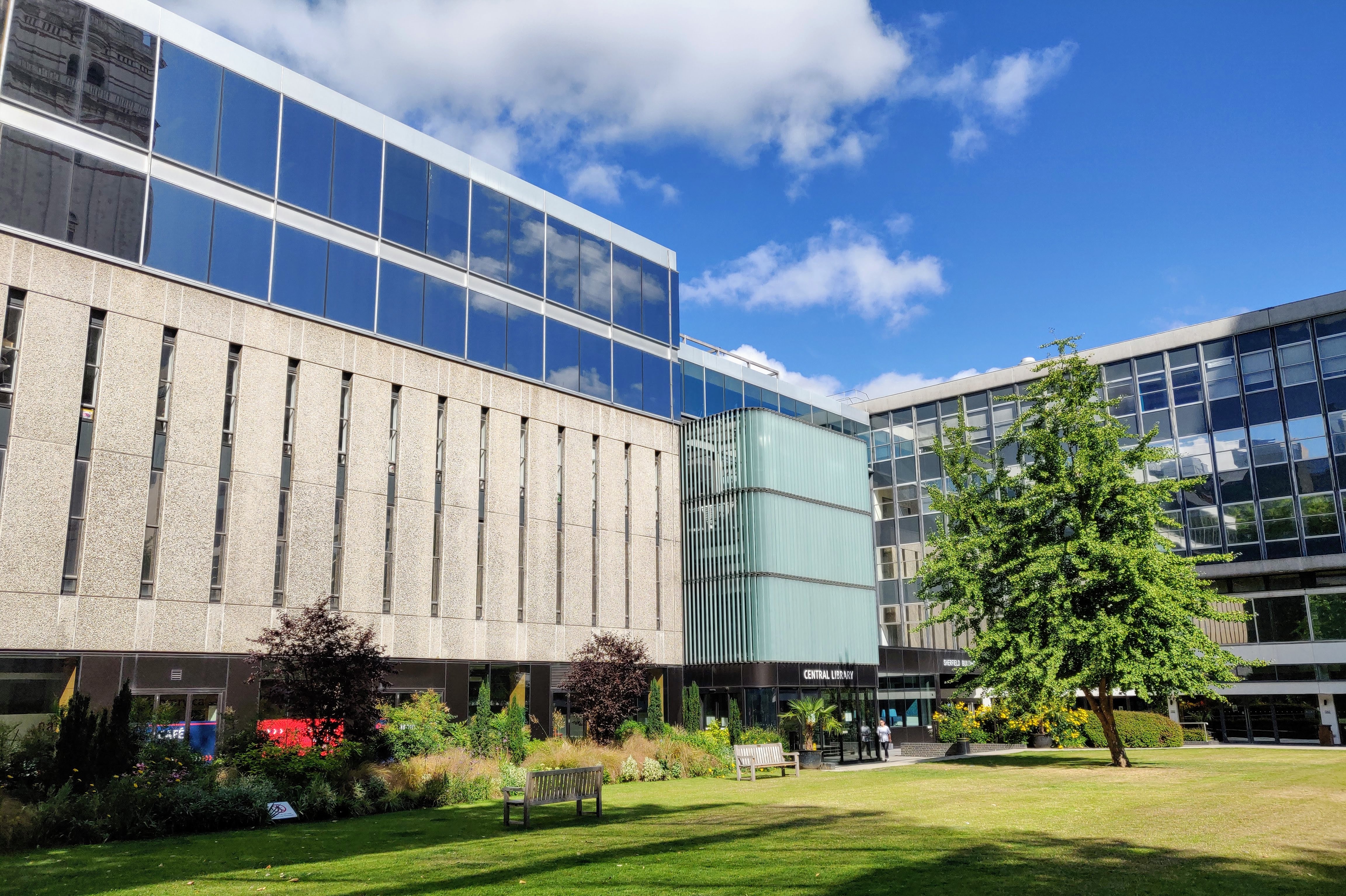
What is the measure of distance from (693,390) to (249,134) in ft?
73.9

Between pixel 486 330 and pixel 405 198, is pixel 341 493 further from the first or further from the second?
pixel 405 198

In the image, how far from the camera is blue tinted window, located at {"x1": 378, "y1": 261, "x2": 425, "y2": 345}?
1278 inches

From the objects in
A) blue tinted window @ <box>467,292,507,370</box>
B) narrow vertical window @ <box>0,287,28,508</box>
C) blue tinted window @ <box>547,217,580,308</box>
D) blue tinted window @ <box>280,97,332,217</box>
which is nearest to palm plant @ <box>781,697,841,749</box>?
blue tinted window @ <box>467,292,507,370</box>

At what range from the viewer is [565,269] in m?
38.8

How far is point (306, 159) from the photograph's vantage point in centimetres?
3127

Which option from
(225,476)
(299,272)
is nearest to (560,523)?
(225,476)

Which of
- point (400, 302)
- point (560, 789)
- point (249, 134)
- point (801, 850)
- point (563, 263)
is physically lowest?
point (801, 850)

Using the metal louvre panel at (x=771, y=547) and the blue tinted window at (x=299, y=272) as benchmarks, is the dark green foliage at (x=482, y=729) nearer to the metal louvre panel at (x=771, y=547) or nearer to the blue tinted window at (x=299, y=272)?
the metal louvre panel at (x=771, y=547)

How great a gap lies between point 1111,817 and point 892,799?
208 inches

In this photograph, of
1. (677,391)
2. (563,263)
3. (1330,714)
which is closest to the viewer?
(563,263)

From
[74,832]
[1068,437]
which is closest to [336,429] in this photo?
[74,832]

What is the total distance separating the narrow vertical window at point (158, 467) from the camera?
25.7 m

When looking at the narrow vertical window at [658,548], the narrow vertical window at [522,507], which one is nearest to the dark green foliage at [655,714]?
the narrow vertical window at [658,548]

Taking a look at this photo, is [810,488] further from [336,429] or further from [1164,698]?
[336,429]
